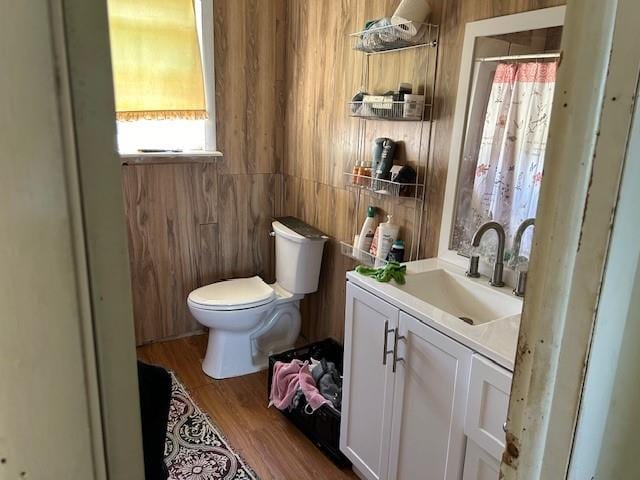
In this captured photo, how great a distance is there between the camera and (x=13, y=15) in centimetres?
33

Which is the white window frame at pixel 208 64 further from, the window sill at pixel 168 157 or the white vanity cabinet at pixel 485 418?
the white vanity cabinet at pixel 485 418

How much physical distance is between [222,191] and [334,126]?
87 cm

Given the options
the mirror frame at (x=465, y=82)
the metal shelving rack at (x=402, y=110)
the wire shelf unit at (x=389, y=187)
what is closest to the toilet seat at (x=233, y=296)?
the metal shelving rack at (x=402, y=110)

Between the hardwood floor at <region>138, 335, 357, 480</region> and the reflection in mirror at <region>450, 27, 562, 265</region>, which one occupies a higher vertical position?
the reflection in mirror at <region>450, 27, 562, 265</region>

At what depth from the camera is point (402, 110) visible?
2.05 metres

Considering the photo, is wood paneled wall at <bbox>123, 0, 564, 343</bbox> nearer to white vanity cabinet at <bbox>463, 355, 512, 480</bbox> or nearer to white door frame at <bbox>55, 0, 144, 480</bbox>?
white vanity cabinet at <bbox>463, 355, 512, 480</bbox>

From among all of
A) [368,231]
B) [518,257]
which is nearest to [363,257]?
[368,231]

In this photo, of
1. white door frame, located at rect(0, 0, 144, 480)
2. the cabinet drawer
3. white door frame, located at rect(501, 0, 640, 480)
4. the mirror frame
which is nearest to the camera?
white door frame, located at rect(0, 0, 144, 480)

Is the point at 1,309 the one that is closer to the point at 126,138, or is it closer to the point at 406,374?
the point at 406,374

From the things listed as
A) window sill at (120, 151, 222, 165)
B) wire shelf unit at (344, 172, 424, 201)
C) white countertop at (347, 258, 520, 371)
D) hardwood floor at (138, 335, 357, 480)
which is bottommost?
hardwood floor at (138, 335, 357, 480)

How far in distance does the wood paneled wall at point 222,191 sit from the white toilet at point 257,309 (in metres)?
0.33

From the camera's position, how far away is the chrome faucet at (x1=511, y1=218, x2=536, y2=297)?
1652 mm

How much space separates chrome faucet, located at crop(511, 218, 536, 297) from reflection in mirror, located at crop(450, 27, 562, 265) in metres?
0.02

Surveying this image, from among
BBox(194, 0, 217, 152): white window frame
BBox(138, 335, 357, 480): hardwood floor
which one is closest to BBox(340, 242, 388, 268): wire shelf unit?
BBox(138, 335, 357, 480): hardwood floor
